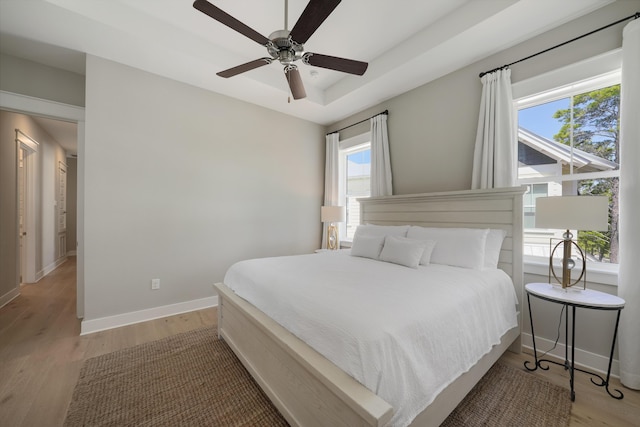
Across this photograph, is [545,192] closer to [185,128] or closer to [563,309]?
[563,309]

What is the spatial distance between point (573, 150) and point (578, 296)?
1313 millimetres

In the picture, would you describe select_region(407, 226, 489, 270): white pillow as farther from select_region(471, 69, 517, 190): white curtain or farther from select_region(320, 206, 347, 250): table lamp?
select_region(320, 206, 347, 250): table lamp

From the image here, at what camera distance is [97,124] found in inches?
106

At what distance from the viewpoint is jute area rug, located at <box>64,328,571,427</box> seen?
1.53m

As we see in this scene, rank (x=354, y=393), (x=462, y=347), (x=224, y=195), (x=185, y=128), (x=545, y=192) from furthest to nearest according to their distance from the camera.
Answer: (x=224, y=195) < (x=185, y=128) < (x=545, y=192) < (x=462, y=347) < (x=354, y=393)

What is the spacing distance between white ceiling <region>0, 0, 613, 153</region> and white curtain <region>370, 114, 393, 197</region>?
21.8 inches

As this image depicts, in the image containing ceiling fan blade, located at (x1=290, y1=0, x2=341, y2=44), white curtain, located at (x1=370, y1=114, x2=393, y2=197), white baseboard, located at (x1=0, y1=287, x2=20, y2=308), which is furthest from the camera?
white curtain, located at (x1=370, y1=114, x2=393, y2=197)

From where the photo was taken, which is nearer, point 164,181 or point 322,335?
point 322,335

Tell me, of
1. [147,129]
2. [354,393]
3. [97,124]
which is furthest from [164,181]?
[354,393]

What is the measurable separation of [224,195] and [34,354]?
90.4 inches

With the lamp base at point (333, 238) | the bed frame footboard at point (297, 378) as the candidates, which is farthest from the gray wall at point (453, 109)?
the bed frame footboard at point (297, 378)

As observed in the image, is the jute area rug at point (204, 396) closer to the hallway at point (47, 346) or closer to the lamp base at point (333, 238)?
the hallway at point (47, 346)

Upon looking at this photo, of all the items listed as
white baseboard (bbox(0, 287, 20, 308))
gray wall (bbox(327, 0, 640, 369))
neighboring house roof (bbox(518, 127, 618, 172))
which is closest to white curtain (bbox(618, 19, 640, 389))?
gray wall (bbox(327, 0, 640, 369))

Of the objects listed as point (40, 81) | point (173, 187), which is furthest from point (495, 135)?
point (40, 81)
